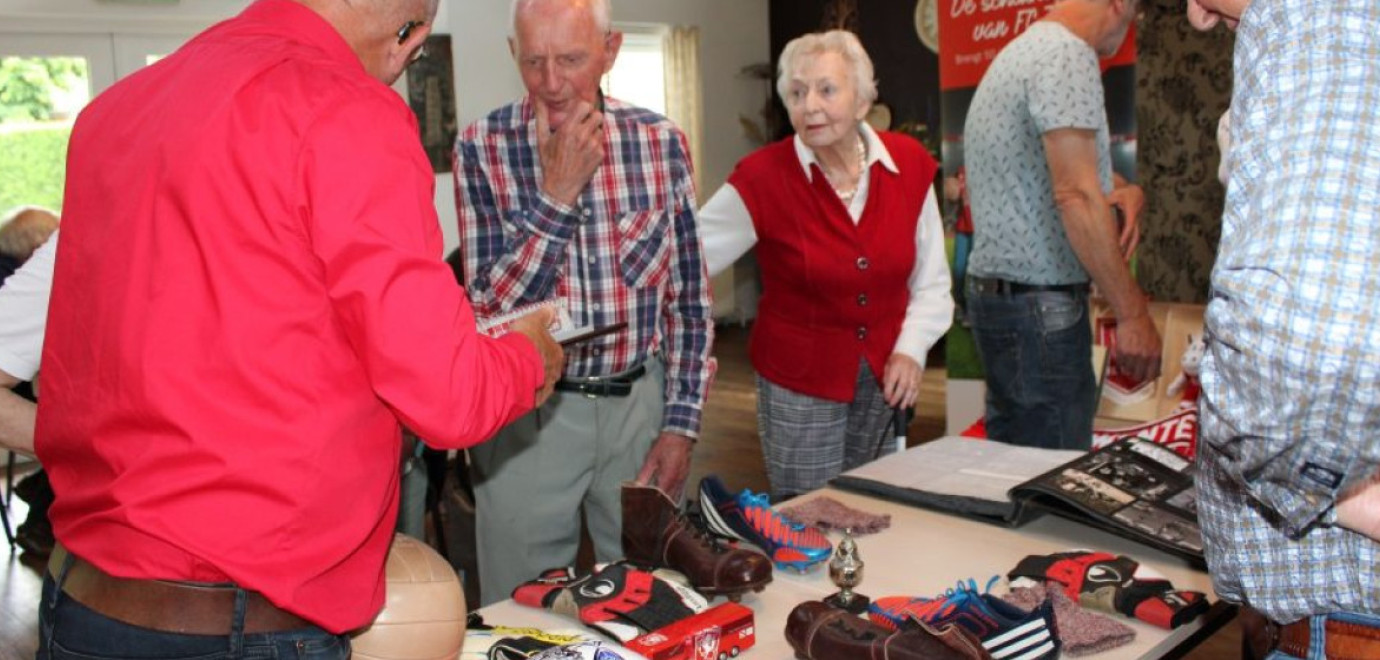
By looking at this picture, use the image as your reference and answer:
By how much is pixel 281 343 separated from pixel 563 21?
1.14 meters

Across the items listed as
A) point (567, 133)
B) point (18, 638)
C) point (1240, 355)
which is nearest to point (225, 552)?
point (1240, 355)

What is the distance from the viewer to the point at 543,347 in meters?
1.42

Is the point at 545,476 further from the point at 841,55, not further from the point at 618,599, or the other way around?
the point at 841,55

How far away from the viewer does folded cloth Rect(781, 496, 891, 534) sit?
6.47 ft

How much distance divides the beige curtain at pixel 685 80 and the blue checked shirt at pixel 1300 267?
27.8 feet

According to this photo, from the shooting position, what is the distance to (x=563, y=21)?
6.88 feet

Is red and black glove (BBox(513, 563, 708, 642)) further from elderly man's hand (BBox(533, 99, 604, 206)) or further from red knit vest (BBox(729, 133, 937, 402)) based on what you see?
red knit vest (BBox(729, 133, 937, 402))

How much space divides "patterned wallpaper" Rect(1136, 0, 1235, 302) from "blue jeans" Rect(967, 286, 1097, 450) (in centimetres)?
424

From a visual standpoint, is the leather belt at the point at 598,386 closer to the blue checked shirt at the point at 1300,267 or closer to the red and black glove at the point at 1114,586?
the red and black glove at the point at 1114,586

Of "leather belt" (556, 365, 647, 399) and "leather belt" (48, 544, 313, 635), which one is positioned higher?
"leather belt" (48, 544, 313, 635)

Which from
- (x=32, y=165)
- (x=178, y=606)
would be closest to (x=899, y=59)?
(x=32, y=165)

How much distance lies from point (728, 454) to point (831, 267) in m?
3.38

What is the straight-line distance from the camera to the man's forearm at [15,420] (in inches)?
60.4

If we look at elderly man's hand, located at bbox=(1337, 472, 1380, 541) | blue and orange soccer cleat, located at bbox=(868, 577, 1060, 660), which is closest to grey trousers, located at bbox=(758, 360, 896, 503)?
blue and orange soccer cleat, located at bbox=(868, 577, 1060, 660)
